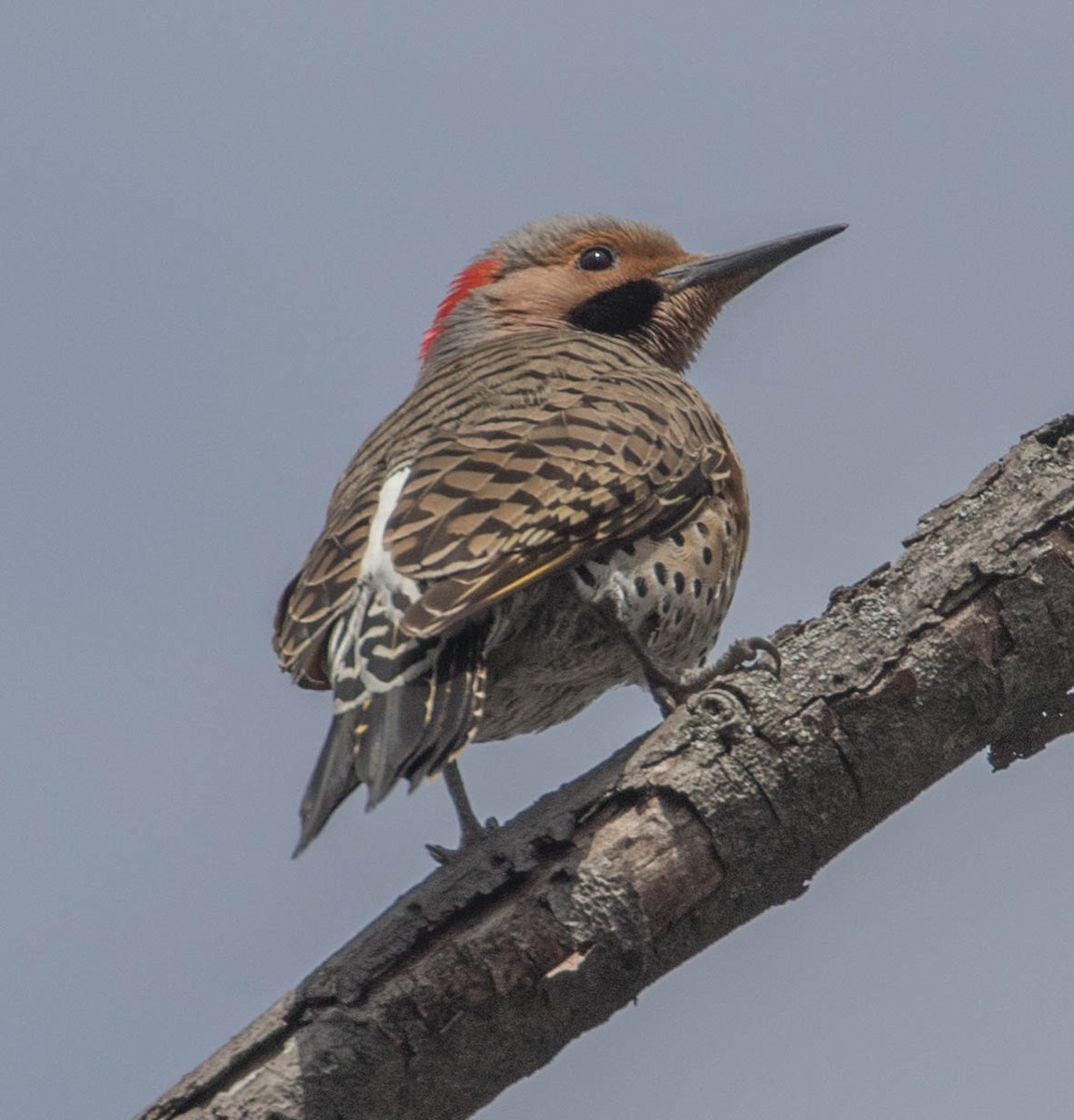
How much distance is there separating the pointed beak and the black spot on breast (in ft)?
0.30

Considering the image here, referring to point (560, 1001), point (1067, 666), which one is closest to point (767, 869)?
point (560, 1001)

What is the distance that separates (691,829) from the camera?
358cm

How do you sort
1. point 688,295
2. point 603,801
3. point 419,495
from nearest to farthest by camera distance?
point 603,801 < point 419,495 < point 688,295

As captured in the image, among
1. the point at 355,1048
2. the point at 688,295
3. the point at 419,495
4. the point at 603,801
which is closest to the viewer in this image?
the point at 355,1048

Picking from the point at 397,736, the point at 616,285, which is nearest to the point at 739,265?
the point at 616,285

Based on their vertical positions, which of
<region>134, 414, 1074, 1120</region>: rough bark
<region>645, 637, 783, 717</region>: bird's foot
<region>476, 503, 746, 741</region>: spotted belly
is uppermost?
<region>476, 503, 746, 741</region>: spotted belly

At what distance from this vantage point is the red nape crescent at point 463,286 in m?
7.25

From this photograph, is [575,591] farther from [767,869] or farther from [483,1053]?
[483,1053]

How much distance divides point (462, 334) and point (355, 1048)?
4.25 meters

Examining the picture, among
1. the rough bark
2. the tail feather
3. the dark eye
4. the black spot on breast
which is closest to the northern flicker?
the tail feather

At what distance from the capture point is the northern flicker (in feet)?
13.0

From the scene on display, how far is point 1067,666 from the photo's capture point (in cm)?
379

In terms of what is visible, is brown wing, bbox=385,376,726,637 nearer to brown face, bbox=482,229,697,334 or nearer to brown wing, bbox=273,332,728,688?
brown wing, bbox=273,332,728,688

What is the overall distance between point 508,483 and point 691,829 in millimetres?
1257
